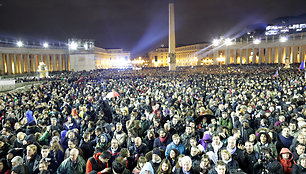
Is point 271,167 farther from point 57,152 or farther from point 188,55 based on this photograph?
point 188,55

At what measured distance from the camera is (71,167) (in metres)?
4.94

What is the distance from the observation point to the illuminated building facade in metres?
104

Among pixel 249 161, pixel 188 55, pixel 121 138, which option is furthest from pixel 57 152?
pixel 188 55

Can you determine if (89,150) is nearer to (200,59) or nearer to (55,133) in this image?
(55,133)

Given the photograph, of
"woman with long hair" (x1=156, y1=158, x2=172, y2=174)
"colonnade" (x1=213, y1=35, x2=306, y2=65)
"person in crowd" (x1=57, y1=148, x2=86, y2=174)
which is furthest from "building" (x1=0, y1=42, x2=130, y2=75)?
"woman with long hair" (x1=156, y1=158, x2=172, y2=174)

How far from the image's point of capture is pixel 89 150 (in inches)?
245

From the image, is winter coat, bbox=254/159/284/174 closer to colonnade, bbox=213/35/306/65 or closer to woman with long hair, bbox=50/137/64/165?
woman with long hair, bbox=50/137/64/165

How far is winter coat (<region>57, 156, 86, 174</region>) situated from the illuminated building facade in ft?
305

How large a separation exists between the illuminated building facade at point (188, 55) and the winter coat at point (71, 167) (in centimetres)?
9282

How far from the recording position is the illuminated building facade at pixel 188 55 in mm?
103812

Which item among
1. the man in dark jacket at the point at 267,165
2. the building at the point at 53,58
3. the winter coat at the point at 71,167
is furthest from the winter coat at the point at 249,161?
the building at the point at 53,58

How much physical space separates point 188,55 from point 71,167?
116431 millimetres

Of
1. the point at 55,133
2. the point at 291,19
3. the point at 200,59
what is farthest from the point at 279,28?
the point at 55,133

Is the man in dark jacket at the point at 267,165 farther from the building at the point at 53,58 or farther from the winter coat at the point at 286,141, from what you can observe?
the building at the point at 53,58
